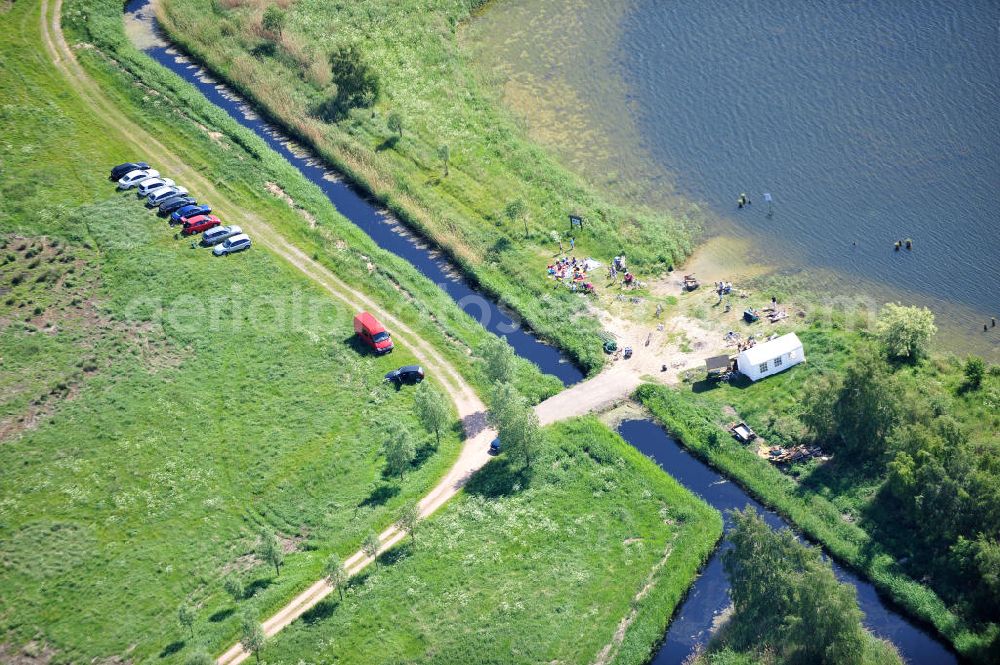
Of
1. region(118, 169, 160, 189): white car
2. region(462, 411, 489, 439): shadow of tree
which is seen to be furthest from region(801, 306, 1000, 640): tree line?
region(118, 169, 160, 189): white car

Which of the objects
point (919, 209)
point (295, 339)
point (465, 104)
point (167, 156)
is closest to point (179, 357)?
point (295, 339)

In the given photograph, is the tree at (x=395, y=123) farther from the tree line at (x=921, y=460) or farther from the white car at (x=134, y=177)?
the tree line at (x=921, y=460)

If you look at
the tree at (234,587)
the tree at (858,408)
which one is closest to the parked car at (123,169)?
the tree at (234,587)

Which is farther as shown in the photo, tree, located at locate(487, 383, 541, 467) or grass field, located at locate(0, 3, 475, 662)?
tree, located at locate(487, 383, 541, 467)

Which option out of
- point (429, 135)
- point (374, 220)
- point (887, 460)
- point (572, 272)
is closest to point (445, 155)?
point (429, 135)

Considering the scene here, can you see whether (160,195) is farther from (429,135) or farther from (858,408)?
(858,408)

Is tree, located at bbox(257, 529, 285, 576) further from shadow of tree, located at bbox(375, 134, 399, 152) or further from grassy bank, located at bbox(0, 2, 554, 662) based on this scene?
shadow of tree, located at bbox(375, 134, 399, 152)

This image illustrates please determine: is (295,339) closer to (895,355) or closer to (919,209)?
(895,355)
